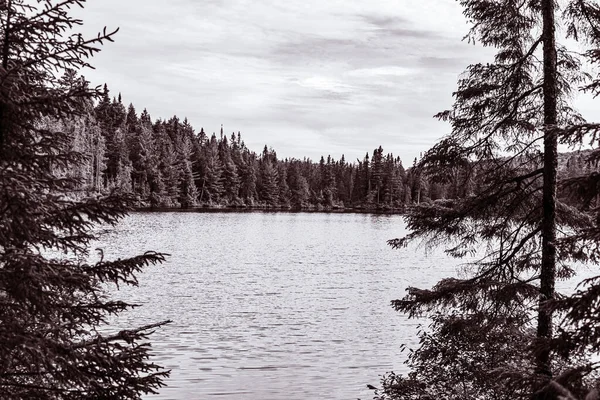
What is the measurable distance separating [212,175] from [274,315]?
338 feet

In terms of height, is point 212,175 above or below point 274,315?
above

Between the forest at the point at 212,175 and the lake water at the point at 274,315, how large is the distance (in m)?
53.9

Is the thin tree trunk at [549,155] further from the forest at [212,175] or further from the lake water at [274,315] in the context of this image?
the forest at [212,175]

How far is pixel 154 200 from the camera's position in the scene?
111 meters

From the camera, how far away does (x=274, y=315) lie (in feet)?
84.5

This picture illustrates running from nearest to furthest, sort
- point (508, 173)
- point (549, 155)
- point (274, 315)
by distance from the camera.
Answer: point (549, 155) → point (508, 173) → point (274, 315)

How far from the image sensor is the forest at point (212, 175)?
11138 centimetres

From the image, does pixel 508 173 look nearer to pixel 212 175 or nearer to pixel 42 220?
pixel 42 220

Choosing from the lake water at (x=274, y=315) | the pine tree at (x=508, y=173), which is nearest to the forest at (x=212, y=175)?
the lake water at (x=274, y=315)

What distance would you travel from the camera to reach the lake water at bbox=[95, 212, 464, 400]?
17.0m

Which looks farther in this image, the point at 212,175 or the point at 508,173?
the point at 212,175

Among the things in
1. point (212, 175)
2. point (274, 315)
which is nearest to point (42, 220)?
point (274, 315)

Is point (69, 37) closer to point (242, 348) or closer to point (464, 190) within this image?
point (464, 190)

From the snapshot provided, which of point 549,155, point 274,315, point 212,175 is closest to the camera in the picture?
point 549,155
